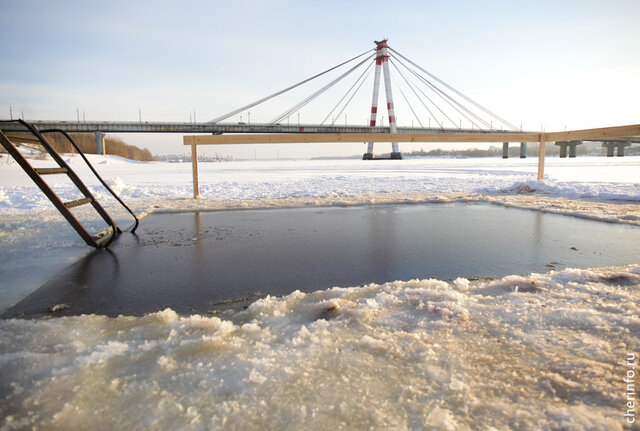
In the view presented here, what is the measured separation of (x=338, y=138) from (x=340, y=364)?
6.81 metres

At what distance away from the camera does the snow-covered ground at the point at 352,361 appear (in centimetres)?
106

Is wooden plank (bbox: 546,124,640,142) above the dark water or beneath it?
above

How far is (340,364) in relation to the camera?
1.32 m

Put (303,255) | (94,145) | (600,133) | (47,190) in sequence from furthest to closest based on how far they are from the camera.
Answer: (94,145), (600,133), (303,255), (47,190)

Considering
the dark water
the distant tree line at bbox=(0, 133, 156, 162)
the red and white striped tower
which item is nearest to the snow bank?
the dark water

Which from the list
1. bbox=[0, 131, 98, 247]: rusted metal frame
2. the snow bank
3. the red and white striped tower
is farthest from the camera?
the red and white striped tower

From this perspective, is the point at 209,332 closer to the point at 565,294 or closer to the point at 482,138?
the point at 565,294

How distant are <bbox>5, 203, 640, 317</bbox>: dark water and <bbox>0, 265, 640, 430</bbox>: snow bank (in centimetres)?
36

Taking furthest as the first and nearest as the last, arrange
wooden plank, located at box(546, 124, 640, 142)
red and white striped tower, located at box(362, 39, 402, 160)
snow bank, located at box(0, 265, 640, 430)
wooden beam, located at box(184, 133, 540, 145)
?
1. red and white striped tower, located at box(362, 39, 402, 160)
2. wooden beam, located at box(184, 133, 540, 145)
3. wooden plank, located at box(546, 124, 640, 142)
4. snow bank, located at box(0, 265, 640, 430)

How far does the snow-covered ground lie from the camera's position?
3.48ft

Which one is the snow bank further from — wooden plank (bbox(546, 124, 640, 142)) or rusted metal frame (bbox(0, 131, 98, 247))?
wooden plank (bbox(546, 124, 640, 142))

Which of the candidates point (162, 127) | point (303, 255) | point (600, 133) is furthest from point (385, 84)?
point (303, 255)

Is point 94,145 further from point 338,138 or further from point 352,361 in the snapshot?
point 352,361

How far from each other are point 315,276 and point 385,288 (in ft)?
1.78
